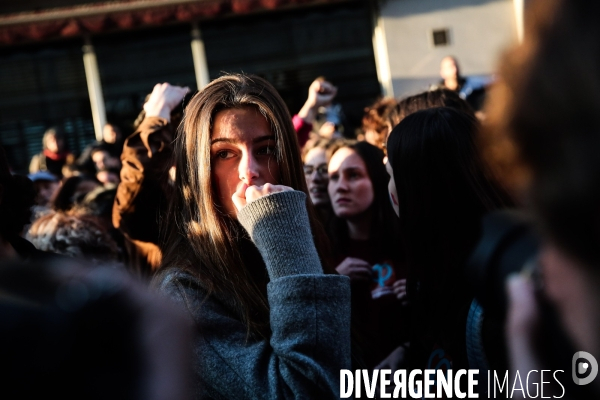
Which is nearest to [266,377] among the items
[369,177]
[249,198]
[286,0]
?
[249,198]

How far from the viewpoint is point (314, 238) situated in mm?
2236

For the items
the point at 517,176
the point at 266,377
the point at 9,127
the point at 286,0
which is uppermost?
the point at 286,0

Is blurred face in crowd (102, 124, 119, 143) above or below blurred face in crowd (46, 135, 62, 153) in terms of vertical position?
below

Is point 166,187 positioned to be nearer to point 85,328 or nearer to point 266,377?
point 266,377

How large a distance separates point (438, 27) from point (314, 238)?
849 cm

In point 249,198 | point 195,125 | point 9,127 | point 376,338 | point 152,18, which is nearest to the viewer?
point 249,198

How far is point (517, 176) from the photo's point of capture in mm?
679

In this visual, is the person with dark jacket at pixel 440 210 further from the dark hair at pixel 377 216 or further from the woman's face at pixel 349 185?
the woman's face at pixel 349 185

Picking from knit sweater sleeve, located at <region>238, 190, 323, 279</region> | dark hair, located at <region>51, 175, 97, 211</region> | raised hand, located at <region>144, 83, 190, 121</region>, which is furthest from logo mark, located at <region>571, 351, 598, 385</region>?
dark hair, located at <region>51, 175, 97, 211</region>

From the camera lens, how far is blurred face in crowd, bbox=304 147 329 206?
402 centimetres

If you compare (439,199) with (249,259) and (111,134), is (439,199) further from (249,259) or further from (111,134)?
(111,134)

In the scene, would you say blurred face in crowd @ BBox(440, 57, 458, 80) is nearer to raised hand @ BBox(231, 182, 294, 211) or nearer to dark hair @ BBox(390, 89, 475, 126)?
dark hair @ BBox(390, 89, 475, 126)

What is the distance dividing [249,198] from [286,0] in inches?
352

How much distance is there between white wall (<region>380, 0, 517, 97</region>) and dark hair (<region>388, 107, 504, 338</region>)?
26.6 feet
